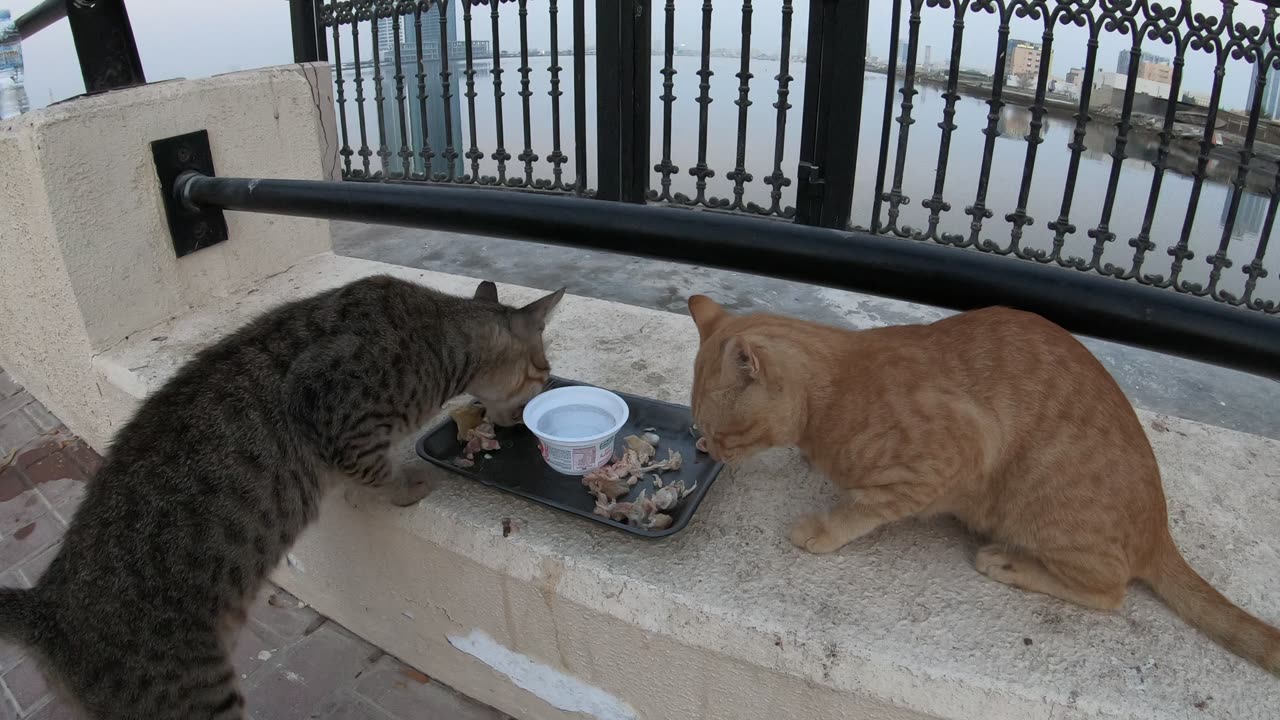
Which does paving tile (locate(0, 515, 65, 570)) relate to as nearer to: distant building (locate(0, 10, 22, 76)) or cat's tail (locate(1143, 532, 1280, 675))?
distant building (locate(0, 10, 22, 76))

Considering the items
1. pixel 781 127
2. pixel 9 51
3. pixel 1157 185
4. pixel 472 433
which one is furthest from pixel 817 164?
pixel 9 51

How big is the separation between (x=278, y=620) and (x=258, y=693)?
1.08ft

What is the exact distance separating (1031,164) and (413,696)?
3.96m

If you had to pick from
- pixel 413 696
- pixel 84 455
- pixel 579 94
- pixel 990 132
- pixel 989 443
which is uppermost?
pixel 579 94

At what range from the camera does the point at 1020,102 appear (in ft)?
14.5

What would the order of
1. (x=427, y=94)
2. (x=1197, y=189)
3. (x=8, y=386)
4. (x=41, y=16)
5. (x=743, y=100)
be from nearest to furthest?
(x=41, y=16), (x=8, y=386), (x=1197, y=189), (x=743, y=100), (x=427, y=94)

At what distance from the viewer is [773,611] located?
67.7 inches

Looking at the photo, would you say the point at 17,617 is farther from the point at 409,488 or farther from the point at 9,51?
the point at 9,51

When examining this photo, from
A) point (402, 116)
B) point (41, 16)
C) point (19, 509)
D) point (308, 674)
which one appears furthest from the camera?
point (402, 116)

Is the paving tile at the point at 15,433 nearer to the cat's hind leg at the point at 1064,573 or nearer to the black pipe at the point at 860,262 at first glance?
the black pipe at the point at 860,262

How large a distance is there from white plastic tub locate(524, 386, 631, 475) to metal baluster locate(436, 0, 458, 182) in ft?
12.3

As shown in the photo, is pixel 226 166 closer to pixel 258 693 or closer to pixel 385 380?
pixel 385 380

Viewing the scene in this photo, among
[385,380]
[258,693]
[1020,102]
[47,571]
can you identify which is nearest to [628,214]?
[385,380]

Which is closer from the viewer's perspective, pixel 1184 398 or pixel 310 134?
pixel 310 134
